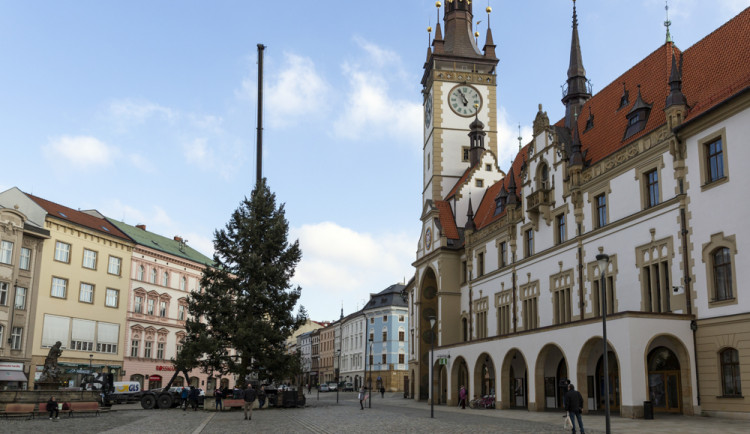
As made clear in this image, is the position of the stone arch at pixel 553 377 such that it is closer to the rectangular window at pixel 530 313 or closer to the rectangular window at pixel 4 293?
the rectangular window at pixel 530 313

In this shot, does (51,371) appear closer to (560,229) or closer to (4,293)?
(4,293)

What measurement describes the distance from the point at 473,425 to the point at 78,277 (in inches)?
1655

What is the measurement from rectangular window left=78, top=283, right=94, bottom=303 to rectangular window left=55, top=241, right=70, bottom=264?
2900mm

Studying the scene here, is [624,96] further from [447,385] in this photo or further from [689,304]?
[447,385]

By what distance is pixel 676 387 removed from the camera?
2606 centimetres

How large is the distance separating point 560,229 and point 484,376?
1263 cm

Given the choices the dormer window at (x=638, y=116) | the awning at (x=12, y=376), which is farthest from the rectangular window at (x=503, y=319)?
the awning at (x=12, y=376)

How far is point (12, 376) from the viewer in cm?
4631

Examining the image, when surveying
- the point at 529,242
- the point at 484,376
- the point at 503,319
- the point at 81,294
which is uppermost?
the point at 529,242

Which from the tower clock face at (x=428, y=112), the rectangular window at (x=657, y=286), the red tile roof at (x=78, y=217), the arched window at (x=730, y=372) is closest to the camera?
the arched window at (x=730, y=372)

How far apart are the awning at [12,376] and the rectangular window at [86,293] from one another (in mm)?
10237

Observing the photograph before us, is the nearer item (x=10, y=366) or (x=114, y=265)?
(x=10, y=366)

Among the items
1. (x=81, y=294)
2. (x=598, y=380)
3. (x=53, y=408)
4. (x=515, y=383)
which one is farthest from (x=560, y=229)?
(x=81, y=294)

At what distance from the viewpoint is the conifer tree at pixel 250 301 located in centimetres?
3788
